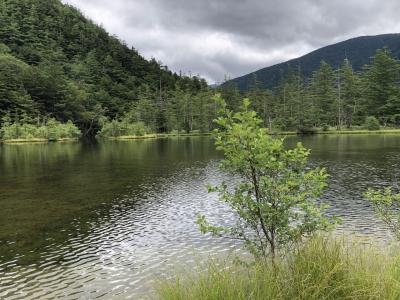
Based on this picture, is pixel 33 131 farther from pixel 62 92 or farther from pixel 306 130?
pixel 306 130

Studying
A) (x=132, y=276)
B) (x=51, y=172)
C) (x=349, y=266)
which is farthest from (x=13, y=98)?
(x=349, y=266)

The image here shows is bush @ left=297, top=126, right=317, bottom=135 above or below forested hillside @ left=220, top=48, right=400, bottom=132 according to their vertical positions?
below

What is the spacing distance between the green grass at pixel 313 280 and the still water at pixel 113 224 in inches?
212

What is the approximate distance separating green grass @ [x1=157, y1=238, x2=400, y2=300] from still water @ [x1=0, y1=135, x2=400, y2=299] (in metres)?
5.38

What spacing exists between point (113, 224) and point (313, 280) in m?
15.4

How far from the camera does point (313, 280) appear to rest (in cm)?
727

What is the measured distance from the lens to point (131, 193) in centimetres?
2927

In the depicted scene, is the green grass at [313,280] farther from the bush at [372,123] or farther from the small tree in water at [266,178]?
the bush at [372,123]

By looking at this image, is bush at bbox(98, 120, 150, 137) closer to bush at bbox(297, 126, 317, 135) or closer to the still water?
bush at bbox(297, 126, 317, 135)

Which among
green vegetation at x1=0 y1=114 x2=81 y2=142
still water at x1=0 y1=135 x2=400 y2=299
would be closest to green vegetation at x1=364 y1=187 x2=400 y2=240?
still water at x1=0 y1=135 x2=400 y2=299

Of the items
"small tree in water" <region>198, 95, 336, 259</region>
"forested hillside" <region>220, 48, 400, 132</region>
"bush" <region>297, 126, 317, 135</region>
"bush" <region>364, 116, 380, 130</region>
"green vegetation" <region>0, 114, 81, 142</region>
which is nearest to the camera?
"small tree in water" <region>198, 95, 336, 259</region>

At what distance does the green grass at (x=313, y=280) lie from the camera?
22.6 ft

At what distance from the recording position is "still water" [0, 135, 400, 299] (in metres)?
13.3

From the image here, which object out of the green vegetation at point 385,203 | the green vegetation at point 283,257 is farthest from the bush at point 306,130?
the green vegetation at point 283,257
